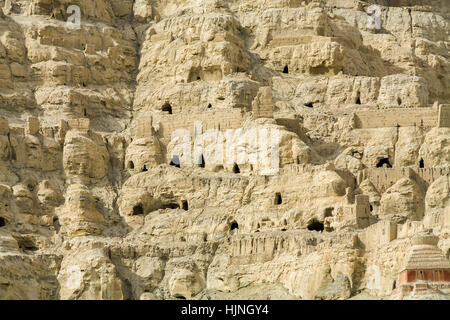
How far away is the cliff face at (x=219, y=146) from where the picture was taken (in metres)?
109

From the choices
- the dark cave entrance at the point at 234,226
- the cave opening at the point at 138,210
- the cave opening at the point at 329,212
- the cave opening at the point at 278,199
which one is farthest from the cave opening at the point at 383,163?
the cave opening at the point at 138,210

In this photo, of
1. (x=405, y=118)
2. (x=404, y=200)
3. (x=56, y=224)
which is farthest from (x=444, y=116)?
(x=56, y=224)

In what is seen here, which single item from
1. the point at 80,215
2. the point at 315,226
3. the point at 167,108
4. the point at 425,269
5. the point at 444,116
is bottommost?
the point at 425,269

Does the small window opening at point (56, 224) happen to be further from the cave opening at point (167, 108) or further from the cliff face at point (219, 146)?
the cave opening at point (167, 108)

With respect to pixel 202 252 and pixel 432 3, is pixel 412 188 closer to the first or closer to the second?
pixel 202 252

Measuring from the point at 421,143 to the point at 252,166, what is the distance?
9.37 m

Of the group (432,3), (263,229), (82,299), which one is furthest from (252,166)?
(432,3)

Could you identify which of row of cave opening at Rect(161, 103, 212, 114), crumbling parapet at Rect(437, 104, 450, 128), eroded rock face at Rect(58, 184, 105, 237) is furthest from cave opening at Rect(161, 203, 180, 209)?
crumbling parapet at Rect(437, 104, 450, 128)

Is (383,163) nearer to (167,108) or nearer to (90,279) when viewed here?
(167,108)

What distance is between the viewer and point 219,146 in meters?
119

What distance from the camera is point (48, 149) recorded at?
122m

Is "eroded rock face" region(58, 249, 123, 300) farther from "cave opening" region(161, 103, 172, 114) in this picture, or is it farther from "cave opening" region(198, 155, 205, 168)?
"cave opening" region(161, 103, 172, 114)

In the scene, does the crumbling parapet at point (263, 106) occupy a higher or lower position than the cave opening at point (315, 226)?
higher

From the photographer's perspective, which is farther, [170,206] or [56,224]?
[170,206]
